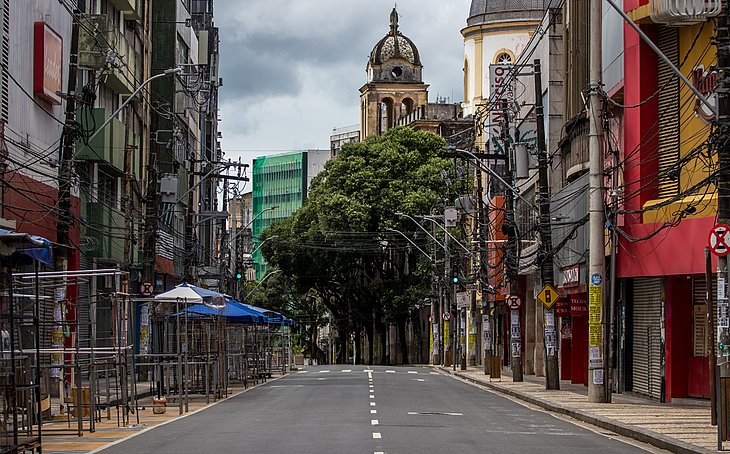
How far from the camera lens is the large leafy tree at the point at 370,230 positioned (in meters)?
81.2

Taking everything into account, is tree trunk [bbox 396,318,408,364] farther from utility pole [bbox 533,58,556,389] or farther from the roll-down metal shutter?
the roll-down metal shutter

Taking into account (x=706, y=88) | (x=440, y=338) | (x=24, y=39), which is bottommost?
(x=440, y=338)

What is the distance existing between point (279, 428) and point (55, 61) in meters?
19.4

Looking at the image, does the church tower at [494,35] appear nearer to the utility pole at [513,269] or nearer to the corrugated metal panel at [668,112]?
the utility pole at [513,269]

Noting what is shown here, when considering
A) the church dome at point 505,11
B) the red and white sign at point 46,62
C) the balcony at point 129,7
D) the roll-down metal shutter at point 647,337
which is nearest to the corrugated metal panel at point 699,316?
the roll-down metal shutter at point 647,337

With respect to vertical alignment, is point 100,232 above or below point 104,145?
below

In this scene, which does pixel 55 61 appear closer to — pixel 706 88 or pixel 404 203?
pixel 706 88

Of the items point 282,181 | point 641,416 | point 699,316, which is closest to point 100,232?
point 699,316

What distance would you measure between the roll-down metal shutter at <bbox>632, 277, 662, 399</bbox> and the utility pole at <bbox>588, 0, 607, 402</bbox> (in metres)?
2.12

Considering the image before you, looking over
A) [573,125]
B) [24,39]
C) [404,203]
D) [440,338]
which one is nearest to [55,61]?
[24,39]

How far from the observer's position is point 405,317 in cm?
8438

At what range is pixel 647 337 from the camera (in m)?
34.9

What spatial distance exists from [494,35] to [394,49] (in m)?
41.9

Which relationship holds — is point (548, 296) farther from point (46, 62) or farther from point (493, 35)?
point (493, 35)
